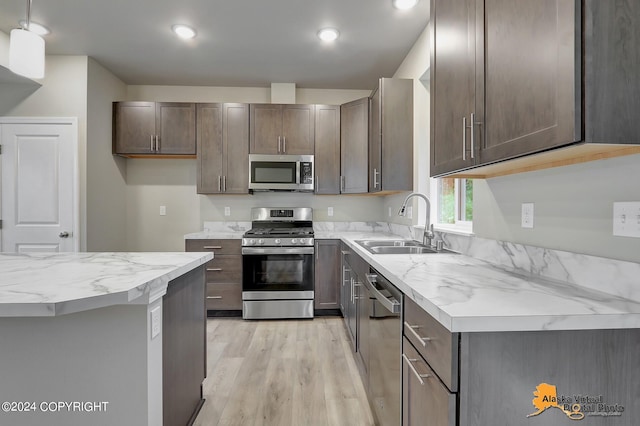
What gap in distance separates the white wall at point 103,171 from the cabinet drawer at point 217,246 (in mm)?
987

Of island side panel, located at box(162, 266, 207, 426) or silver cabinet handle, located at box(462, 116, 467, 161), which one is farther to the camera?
island side panel, located at box(162, 266, 207, 426)

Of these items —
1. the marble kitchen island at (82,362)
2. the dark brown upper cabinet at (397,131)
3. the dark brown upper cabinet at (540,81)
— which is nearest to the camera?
the dark brown upper cabinet at (540,81)

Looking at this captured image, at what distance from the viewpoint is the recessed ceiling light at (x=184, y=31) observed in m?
2.75

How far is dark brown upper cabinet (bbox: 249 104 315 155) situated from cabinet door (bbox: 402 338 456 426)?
9.61 feet

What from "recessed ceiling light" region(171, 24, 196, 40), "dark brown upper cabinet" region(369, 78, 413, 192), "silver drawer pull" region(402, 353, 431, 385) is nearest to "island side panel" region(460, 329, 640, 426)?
"silver drawer pull" region(402, 353, 431, 385)

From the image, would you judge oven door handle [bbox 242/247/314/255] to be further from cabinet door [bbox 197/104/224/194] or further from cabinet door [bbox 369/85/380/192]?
cabinet door [bbox 369/85/380/192]

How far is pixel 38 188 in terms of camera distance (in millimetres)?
3334

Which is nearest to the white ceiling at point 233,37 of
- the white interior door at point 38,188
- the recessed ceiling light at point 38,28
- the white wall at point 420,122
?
the recessed ceiling light at point 38,28

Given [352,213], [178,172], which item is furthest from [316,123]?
[178,172]

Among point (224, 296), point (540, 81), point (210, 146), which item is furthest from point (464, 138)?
point (210, 146)

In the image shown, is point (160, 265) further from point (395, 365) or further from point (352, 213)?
point (352, 213)

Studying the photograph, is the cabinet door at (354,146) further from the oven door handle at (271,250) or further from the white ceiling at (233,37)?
the oven door handle at (271,250)

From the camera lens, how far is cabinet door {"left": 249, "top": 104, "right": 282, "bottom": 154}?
12.3 ft

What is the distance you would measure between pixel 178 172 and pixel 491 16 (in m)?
3.83
